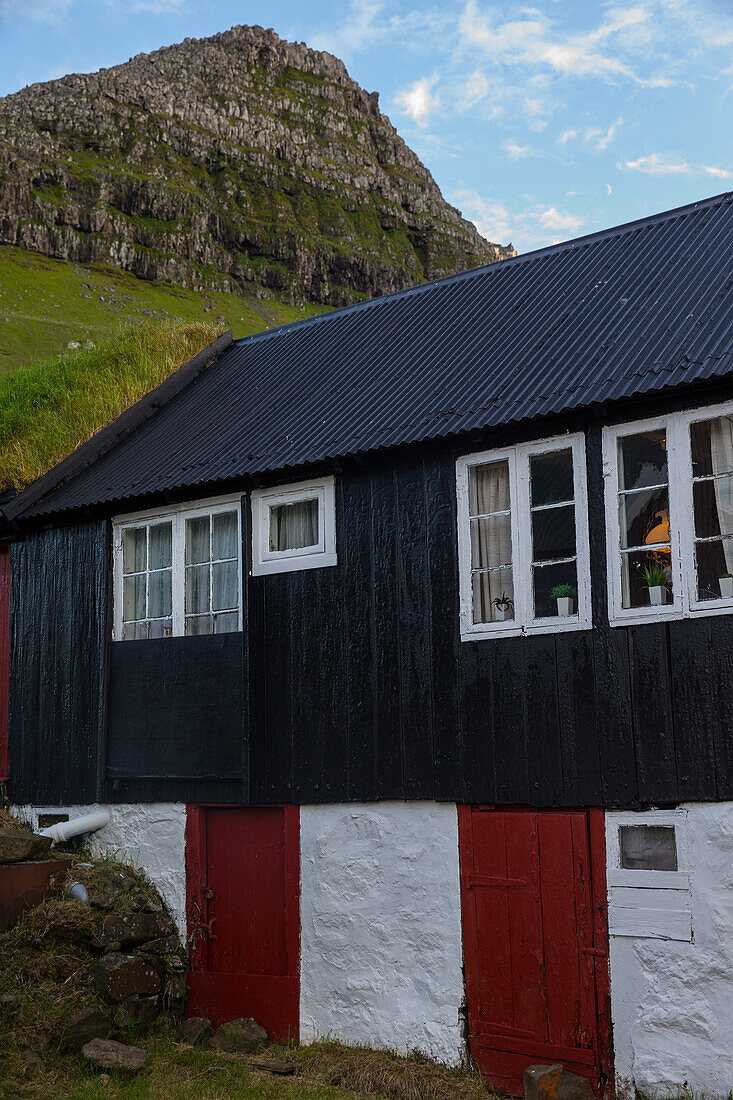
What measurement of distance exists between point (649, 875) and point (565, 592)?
2.29 metres

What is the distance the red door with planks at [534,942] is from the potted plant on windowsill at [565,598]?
1625 millimetres

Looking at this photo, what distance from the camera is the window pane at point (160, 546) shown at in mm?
11570

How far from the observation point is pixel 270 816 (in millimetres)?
10367

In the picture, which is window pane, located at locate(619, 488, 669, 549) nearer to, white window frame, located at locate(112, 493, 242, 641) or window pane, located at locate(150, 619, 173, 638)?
white window frame, located at locate(112, 493, 242, 641)

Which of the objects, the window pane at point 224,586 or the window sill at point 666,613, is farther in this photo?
the window pane at point 224,586

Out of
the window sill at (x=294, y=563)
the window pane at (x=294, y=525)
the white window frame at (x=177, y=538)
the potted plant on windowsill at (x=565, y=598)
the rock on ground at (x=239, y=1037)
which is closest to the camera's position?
Answer: the potted plant on windowsill at (x=565, y=598)

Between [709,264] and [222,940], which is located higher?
[709,264]

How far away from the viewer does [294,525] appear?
10648 millimetres

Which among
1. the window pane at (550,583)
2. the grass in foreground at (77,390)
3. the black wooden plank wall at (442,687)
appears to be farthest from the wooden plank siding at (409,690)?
the grass in foreground at (77,390)

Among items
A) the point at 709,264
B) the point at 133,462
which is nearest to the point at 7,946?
the point at 133,462

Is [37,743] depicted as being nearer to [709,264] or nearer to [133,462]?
[133,462]

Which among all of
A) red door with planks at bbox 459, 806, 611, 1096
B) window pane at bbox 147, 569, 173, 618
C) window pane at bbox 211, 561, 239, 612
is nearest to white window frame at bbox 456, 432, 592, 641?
red door with planks at bbox 459, 806, 611, 1096

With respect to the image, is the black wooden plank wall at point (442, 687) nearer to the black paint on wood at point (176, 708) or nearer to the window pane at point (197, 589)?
the black paint on wood at point (176, 708)

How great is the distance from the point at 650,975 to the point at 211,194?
351 ft
